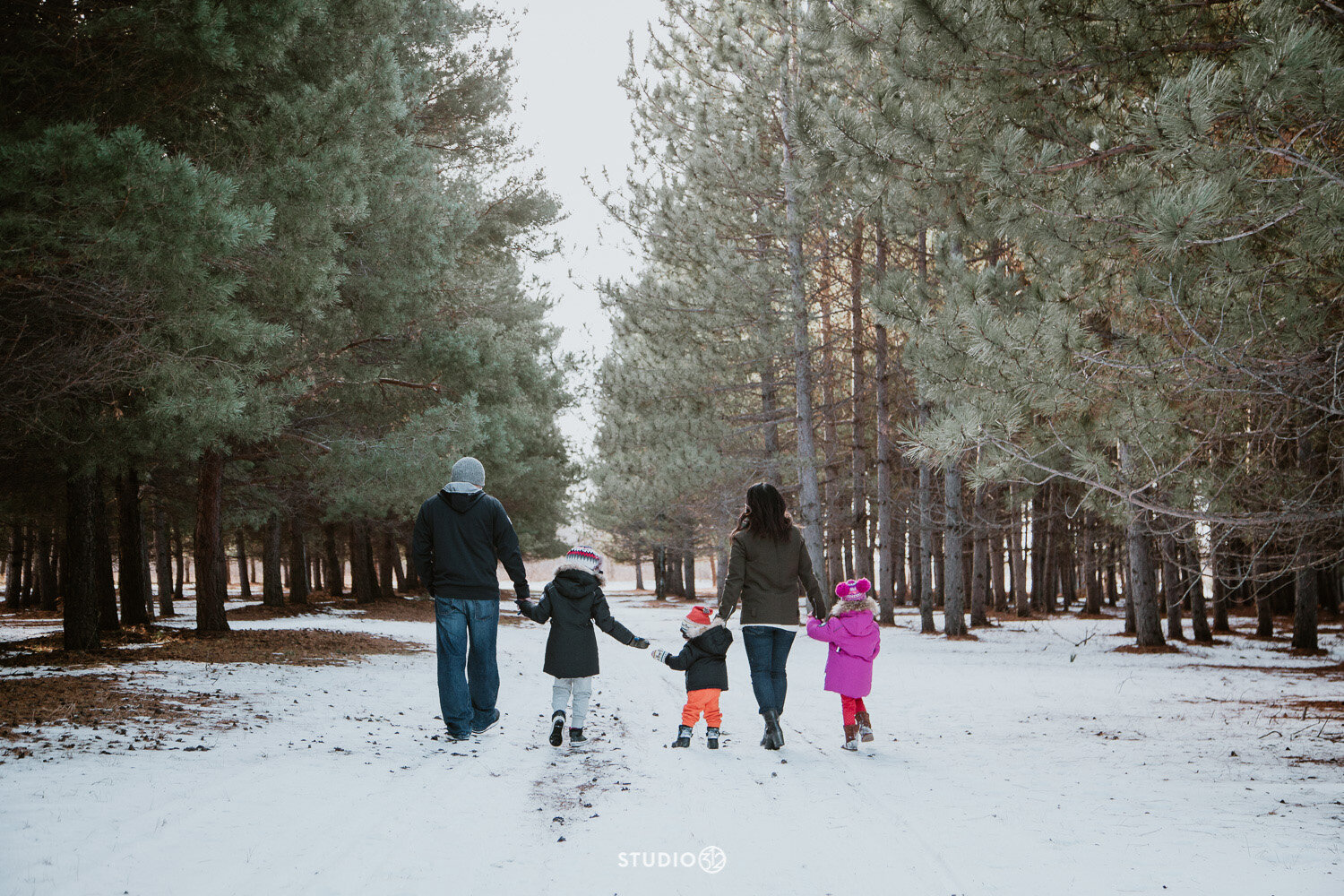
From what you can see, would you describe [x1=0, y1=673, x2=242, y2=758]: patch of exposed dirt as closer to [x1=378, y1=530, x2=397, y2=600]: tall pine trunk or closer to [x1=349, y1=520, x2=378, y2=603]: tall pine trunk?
[x1=349, y1=520, x2=378, y2=603]: tall pine trunk

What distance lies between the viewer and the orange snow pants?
6.46 metres

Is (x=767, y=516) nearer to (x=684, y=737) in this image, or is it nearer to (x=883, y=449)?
(x=684, y=737)

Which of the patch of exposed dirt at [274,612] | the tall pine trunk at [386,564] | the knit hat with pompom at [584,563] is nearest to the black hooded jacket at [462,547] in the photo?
the knit hat with pompom at [584,563]

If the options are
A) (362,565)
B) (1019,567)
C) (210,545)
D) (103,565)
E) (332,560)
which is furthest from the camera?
(332,560)

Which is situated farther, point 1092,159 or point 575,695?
point 575,695

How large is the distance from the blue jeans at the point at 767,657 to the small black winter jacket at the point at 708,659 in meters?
0.19

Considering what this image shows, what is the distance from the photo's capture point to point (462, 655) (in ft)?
21.5

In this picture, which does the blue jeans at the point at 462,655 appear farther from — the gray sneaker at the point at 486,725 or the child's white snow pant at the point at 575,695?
the child's white snow pant at the point at 575,695

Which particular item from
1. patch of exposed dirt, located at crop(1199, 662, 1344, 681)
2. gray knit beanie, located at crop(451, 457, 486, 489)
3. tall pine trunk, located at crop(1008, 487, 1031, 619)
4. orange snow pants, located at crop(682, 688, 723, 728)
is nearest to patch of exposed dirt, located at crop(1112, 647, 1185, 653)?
patch of exposed dirt, located at crop(1199, 662, 1344, 681)

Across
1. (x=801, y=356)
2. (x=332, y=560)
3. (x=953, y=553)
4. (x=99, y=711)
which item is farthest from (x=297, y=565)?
(x=99, y=711)

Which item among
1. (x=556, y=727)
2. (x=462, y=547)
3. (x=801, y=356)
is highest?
(x=801, y=356)

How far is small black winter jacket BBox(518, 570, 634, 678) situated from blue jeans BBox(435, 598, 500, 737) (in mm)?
396

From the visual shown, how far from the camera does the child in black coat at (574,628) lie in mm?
6359

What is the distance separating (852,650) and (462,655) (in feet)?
9.62
